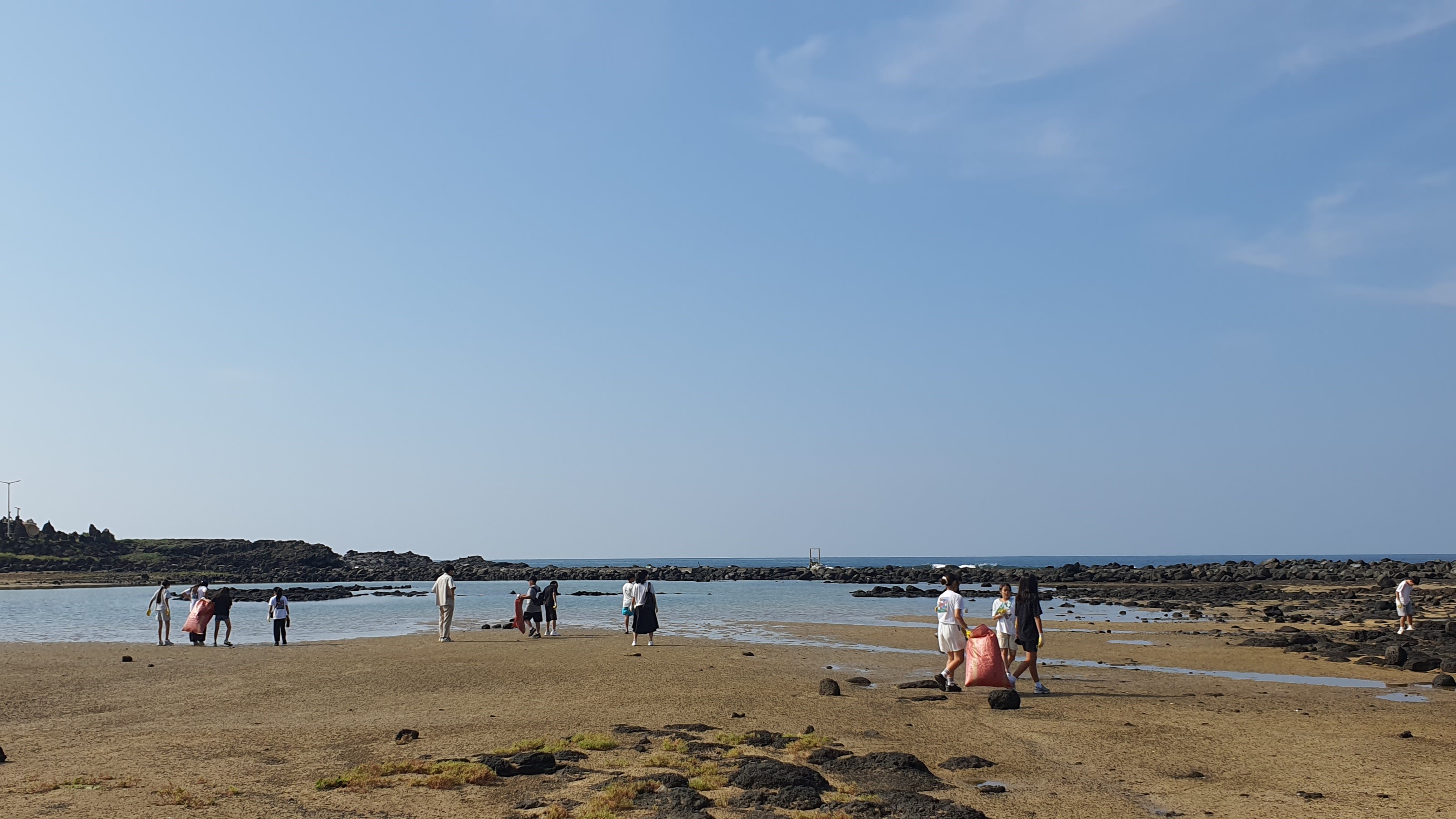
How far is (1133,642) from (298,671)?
21767 millimetres

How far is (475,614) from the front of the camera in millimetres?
42469

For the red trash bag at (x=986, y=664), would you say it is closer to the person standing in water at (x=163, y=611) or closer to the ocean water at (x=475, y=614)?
the ocean water at (x=475, y=614)

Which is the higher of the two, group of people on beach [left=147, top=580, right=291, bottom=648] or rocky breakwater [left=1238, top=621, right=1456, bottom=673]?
group of people on beach [left=147, top=580, right=291, bottom=648]

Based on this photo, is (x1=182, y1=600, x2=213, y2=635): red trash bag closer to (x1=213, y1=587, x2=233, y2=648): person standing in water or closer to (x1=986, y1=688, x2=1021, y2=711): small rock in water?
(x1=213, y1=587, x2=233, y2=648): person standing in water

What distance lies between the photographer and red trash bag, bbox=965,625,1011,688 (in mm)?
15406

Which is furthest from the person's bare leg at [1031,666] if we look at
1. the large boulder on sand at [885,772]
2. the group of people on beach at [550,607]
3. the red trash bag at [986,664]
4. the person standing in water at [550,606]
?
the person standing in water at [550,606]

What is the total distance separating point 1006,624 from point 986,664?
92 centimetres

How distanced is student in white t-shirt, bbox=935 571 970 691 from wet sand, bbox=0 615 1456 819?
0.59 meters

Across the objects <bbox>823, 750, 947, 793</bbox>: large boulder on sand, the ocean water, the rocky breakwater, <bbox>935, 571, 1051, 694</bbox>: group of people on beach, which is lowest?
the ocean water

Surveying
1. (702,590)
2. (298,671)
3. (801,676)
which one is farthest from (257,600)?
(801,676)

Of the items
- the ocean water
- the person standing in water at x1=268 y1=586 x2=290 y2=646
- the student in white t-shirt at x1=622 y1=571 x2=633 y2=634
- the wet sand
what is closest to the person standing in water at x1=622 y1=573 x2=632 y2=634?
the student in white t-shirt at x1=622 y1=571 x2=633 y2=634

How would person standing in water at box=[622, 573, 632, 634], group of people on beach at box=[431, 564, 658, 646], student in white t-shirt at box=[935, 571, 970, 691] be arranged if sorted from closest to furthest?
student in white t-shirt at box=[935, 571, 970, 691] < group of people on beach at box=[431, 564, 658, 646] < person standing in water at box=[622, 573, 632, 634]

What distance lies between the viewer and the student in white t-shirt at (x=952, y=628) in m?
15.9

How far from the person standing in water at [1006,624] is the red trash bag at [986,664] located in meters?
0.29
